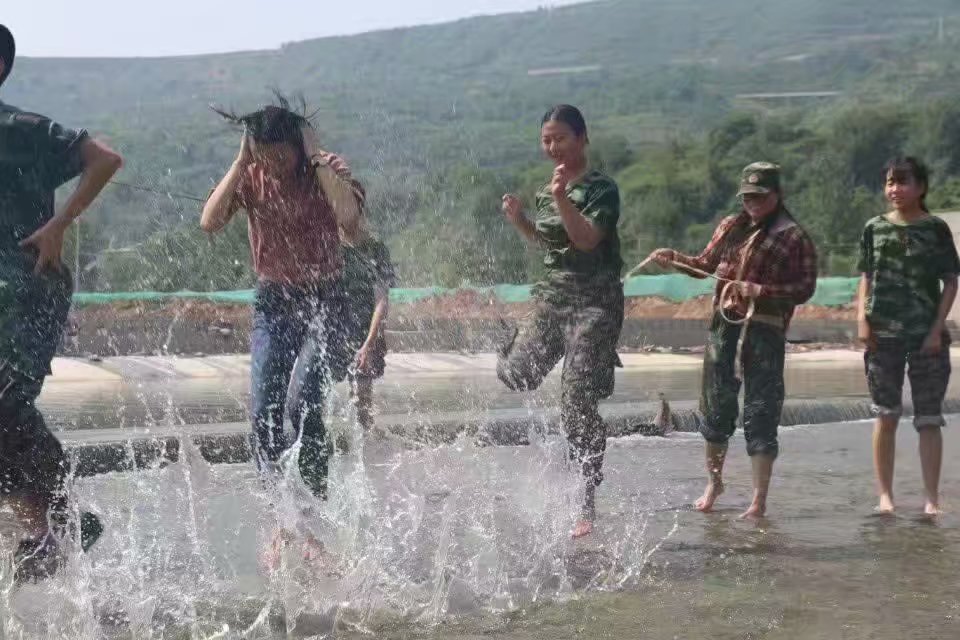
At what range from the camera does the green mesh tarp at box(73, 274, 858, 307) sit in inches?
1267

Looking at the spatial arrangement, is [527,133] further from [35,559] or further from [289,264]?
[35,559]

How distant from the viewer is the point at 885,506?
6199mm

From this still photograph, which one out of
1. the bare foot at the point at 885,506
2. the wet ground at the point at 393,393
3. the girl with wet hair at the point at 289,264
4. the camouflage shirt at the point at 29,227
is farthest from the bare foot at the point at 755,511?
the wet ground at the point at 393,393

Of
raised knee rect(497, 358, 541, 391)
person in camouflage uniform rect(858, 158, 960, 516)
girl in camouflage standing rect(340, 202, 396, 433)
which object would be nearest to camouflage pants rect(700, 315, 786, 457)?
person in camouflage uniform rect(858, 158, 960, 516)

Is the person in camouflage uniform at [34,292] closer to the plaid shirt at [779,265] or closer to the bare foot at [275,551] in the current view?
the bare foot at [275,551]

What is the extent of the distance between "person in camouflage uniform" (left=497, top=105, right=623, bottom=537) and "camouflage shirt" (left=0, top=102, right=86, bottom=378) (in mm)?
2081

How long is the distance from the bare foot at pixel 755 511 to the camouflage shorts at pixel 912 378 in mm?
755

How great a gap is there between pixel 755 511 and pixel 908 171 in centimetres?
174

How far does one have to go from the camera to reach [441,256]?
3859 centimetres

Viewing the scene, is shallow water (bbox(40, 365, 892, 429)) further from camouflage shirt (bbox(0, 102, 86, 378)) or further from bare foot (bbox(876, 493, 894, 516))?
camouflage shirt (bbox(0, 102, 86, 378))

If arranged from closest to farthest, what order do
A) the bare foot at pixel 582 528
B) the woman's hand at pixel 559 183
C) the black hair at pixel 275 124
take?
the black hair at pixel 275 124, the woman's hand at pixel 559 183, the bare foot at pixel 582 528

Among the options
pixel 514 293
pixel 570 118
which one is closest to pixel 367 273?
pixel 570 118

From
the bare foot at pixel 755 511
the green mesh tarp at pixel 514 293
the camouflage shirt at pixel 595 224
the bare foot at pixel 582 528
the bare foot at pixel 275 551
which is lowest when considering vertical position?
the green mesh tarp at pixel 514 293

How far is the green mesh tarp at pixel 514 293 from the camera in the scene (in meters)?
32.2
